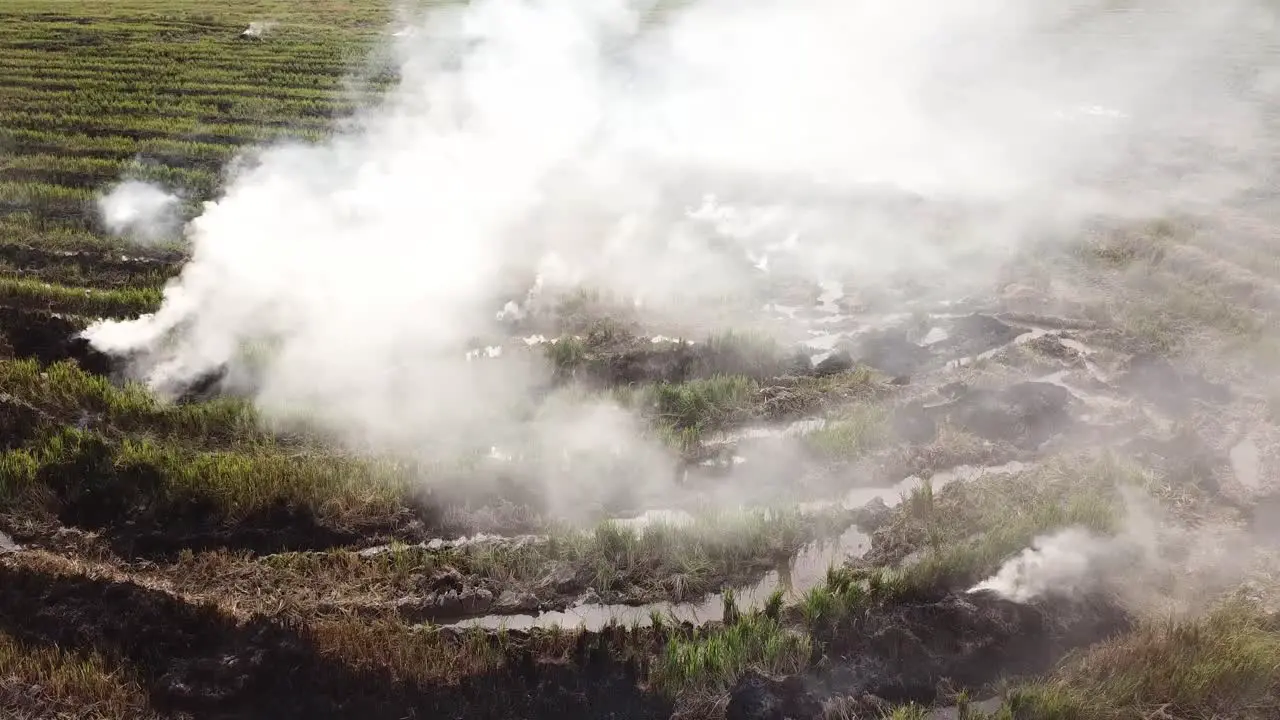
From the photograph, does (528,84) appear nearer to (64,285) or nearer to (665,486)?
(64,285)

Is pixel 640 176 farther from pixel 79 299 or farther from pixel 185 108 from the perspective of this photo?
pixel 185 108

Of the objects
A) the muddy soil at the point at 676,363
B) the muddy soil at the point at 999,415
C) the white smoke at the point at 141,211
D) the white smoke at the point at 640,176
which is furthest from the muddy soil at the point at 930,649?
the white smoke at the point at 141,211

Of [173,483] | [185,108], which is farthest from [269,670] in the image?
[185,108]

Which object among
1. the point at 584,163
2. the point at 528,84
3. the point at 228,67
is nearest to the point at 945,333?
the point at 584,163

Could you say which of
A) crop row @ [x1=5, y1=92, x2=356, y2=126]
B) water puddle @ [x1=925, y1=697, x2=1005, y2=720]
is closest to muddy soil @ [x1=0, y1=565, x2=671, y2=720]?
water puddle @ [x1=925, y1=697, x2=1005, y2=720]

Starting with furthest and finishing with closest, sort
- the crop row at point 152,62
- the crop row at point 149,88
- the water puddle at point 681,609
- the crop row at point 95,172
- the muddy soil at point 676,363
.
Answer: the crop row at point 152,62 < the crop row at point 149,88 < the crop row at point 95,172 < the muddy soil at point 676,363 < the water puddle at point 681,609

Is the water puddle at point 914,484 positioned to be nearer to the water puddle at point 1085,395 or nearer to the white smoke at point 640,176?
the water puddle at point 1085,395
